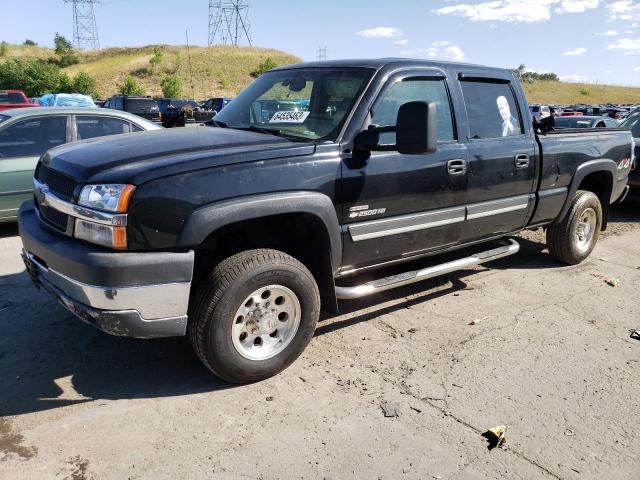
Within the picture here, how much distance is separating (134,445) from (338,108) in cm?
244

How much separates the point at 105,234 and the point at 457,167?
2.59m

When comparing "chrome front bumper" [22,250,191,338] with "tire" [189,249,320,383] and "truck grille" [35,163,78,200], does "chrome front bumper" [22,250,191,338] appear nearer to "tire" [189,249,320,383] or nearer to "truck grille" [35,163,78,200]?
"tire" [189,249,320,383]

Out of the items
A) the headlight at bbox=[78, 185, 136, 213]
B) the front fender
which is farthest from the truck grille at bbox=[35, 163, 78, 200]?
the front fender

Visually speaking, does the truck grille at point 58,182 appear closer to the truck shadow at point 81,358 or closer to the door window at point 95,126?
the truck shadow at point 81,358

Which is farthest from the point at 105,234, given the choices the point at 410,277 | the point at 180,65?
the point at 180,65

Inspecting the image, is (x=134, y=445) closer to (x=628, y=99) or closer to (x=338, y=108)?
(x=338, y=108)

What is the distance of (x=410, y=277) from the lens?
397 centimetres

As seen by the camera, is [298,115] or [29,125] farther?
[29,125]

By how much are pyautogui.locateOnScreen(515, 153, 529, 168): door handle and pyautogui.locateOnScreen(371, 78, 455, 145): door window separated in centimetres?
85

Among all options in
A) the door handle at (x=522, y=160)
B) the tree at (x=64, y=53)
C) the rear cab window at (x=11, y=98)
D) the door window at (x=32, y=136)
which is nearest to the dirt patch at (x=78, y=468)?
the door handle at (x=522, y=160)

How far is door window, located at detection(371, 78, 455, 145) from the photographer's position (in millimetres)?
3713

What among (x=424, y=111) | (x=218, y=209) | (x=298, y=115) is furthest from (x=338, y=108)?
(x=218, y=209)

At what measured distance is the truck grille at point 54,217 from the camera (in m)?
3.09

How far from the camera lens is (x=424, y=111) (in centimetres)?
324
